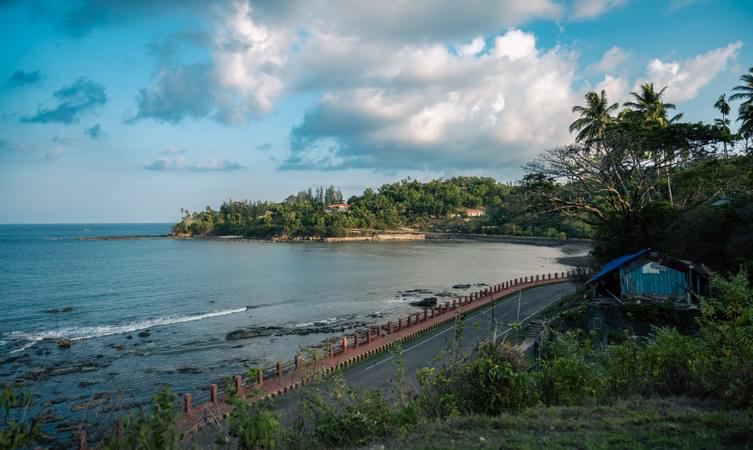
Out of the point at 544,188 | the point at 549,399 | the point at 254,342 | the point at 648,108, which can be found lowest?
the point at 254,342

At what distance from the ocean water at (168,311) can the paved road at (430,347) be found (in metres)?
5.97

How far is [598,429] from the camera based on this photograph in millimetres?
6270

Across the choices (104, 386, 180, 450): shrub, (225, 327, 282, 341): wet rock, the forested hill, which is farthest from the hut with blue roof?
the forested hill

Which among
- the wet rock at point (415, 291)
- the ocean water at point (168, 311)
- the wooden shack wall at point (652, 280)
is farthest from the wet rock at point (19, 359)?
the wet rock at point (415, 291)

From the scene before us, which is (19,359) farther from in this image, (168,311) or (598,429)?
(598,429)

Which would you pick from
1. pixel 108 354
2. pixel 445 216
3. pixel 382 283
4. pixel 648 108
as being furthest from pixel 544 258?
pixel 445 216

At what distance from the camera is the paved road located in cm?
1545

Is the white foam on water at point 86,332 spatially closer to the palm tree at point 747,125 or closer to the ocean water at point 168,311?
the ocean water at point 168,311

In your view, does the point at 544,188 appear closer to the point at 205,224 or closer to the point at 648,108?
the point at 648,108

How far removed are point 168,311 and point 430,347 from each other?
22871mm

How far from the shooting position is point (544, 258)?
73.9 m

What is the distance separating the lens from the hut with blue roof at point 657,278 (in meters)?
17.7

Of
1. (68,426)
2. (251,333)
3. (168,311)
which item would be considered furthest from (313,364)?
(168,311)

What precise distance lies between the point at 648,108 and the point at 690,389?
114 ft
